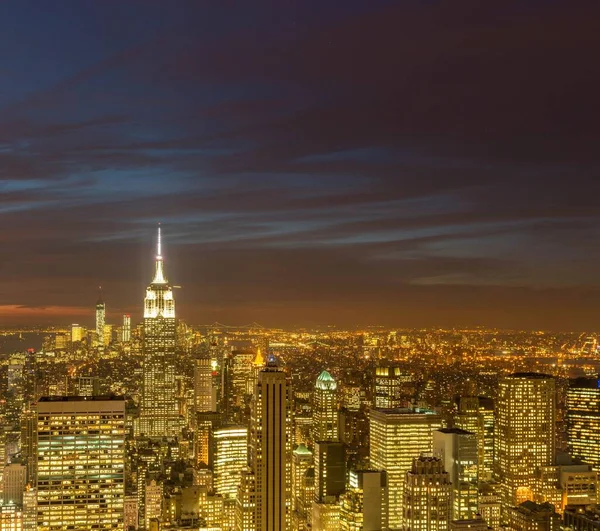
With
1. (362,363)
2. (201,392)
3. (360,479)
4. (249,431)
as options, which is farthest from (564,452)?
(201,392)

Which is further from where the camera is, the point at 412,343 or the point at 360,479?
the point at 412,343

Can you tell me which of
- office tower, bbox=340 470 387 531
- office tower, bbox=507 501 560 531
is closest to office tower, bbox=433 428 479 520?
office tower, bbox=507 501 560 531

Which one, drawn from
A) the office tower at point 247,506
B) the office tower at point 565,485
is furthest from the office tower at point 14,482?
the office tower at point 565,485

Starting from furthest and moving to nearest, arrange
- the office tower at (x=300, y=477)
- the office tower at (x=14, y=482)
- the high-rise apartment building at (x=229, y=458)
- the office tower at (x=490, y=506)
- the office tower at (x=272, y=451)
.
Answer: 1. the high-rise apartment building at (x=229, y=458)
2. the office tower at (x=300, y=477)
3. the office tower at (x=272, y=451)
4. the office tower at (x=490, y=506)
5. the office tower at (x=14, y=482)

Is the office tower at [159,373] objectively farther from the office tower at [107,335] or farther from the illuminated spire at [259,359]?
the illuminated spire at [259,359]

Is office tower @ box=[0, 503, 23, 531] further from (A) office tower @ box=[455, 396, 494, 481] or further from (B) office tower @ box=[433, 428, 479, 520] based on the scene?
(A) office tower @ box=[455, 396, 494, 481]

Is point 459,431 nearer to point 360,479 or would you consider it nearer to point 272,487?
point 360,479
